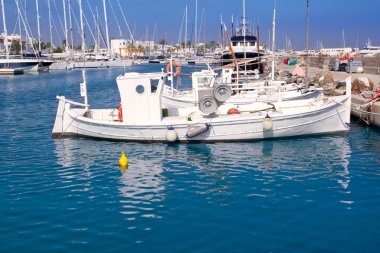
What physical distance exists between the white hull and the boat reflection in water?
1.31ft

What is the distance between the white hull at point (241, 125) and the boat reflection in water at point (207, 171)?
40cm

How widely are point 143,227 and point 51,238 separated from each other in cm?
208

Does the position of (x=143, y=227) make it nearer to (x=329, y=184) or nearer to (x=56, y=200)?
(x=56, y=200)

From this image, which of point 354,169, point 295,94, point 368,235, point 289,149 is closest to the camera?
point 368,235

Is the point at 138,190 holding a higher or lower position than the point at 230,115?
lower

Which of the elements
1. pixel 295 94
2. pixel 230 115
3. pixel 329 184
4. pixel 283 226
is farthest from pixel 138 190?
pixel 295 94

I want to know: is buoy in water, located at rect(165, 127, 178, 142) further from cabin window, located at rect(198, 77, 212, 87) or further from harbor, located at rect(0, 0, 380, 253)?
cabin window, located at rect(198, 77, 212, 87)

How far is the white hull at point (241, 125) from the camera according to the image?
1698 cm

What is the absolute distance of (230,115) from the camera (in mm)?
17484

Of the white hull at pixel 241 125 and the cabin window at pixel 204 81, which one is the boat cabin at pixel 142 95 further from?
the cabin window at pixel 204 81

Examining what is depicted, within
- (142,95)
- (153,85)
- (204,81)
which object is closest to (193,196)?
(142,95)

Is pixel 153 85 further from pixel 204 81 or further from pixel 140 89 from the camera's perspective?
pixel 204 81

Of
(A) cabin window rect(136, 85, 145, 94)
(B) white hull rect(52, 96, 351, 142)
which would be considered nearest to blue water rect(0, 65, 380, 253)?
(B) white hull rect(52, 96, 351, 142)

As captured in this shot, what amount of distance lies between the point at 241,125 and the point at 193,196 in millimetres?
6470
